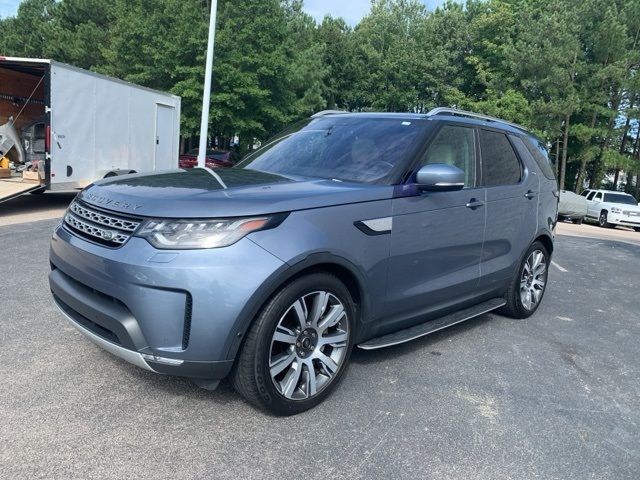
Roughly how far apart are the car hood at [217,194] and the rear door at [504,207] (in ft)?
4.61

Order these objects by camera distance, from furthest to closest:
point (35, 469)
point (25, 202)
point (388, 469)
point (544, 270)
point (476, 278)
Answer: point (25, 202) → point (544, 270) → point (476, 278) → point (388, 469) → point (35, 469)

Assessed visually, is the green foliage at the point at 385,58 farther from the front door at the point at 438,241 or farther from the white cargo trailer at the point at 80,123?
the front door at the point at 438,241

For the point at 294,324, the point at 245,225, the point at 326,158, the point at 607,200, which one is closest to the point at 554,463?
the point at 294,324

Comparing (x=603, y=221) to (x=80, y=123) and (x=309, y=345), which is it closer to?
(x=80, y=123)

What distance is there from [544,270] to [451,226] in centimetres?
210

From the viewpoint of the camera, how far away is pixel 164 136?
14094 millimetres

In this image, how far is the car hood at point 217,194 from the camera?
273cm

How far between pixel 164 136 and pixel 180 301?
12.4 m

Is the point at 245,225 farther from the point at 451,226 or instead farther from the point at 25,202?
the point at 25,202

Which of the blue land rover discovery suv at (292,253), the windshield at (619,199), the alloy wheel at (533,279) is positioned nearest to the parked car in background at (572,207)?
the windshield at (619,199)

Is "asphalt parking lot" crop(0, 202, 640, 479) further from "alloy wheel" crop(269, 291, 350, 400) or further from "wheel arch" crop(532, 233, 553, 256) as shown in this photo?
"wheel arch" crop(532, 233, 553, 256)

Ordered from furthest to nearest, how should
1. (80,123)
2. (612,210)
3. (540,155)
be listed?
(612,210), (80,123), (540,155)

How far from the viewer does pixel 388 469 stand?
8.63 ft

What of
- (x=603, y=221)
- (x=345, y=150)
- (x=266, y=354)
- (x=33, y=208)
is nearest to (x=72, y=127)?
(x=33, y=208)
